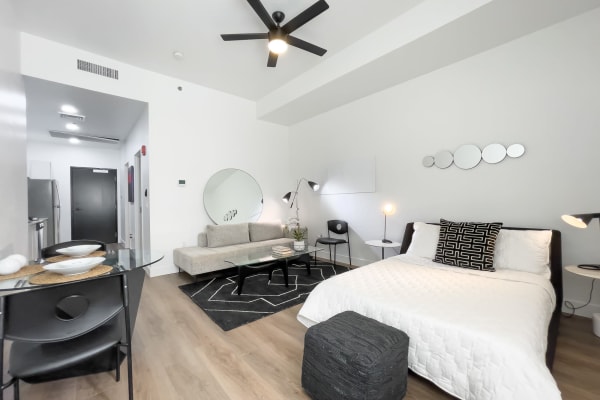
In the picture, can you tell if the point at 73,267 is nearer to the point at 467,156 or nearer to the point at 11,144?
the point at 11,144

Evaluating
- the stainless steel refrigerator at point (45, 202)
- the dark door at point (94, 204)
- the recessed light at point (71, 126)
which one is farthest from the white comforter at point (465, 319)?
the dark door at point (94, 204)

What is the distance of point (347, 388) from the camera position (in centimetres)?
124

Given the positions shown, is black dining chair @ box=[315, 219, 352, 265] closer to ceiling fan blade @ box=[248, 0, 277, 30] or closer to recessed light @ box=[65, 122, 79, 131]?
ceiling fan blade @ box=[248, 0, 277, 30]

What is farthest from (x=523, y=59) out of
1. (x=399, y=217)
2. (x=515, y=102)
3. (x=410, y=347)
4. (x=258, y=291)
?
(x=258, y=291)

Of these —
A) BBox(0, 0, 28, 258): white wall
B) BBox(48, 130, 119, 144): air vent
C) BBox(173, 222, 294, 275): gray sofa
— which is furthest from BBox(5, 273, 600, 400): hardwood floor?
BBox(48, 130, 119, 144): air vent

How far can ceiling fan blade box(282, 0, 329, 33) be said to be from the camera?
208cm

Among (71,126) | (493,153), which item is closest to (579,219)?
(493,153)

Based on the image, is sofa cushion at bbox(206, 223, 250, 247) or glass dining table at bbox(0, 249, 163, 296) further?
sofa cushion at bbox(206, 223, 250, 247)

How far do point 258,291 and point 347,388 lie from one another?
190 cm

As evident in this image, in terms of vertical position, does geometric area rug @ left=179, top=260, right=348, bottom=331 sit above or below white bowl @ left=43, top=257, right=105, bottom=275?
below

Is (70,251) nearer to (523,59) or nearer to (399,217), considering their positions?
(399,217)

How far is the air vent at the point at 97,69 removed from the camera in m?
3.15

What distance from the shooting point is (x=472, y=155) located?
291cm

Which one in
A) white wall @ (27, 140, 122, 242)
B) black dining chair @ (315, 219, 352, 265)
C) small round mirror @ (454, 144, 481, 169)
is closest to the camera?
small round mirror @ (454, 144, 481, 169)
